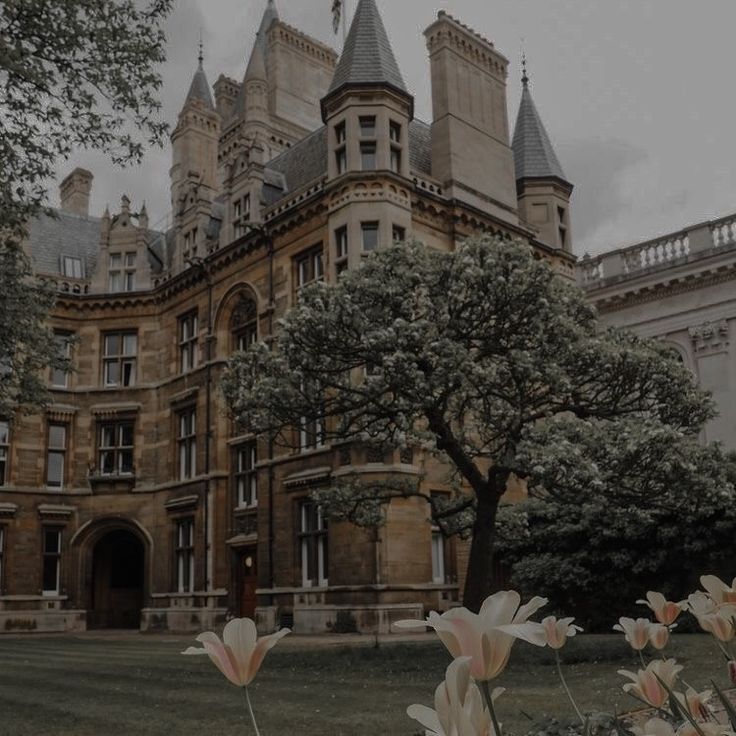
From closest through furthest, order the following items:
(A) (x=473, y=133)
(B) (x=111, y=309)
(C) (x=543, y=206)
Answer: (A) (x=473, y=133) < (C) (x=543, y=206) < (B) (x=111, y=309)

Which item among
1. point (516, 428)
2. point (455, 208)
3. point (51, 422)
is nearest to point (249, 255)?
point (455, 208)

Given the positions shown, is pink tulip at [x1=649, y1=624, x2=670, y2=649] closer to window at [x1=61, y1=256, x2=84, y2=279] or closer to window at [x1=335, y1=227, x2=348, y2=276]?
window at [x1=335, y1=227, x2=348, y2=276]

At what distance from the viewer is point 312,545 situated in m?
25.0

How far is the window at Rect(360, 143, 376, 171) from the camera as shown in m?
25.3

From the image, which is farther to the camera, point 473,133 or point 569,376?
point 473,133

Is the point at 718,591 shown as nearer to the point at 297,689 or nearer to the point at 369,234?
the point at 297,689

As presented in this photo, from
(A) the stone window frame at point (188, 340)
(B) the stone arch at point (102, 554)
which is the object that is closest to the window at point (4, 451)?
(B) the stone arch at point (102, 554)

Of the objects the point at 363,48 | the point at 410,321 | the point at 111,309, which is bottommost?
the point at 410,321

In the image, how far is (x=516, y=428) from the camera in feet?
50.0

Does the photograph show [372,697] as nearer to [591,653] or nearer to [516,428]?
[591,653]

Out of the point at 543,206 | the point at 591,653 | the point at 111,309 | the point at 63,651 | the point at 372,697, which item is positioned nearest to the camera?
the point at 372,697

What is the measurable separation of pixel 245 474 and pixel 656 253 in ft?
53.5

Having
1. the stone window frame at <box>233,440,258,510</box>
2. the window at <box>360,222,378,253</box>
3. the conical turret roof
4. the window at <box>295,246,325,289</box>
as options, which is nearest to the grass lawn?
the stone window frame at <box>233,440,258,510</box>

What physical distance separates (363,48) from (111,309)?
14.9m
